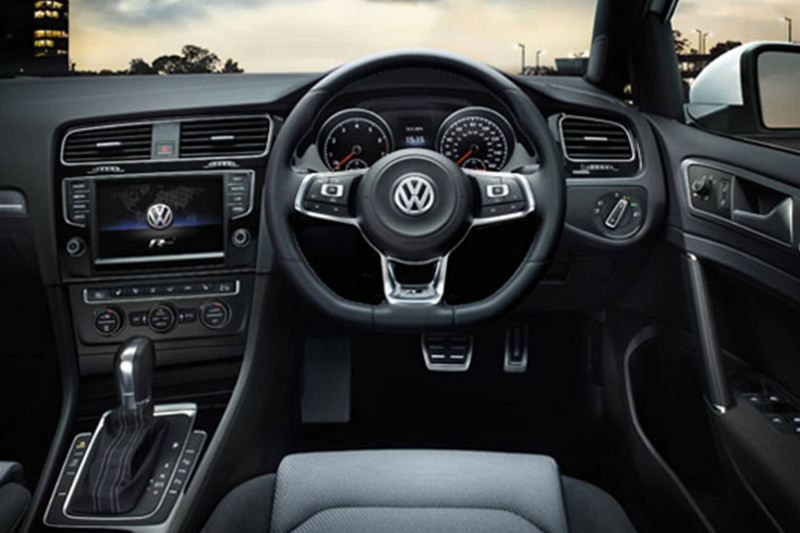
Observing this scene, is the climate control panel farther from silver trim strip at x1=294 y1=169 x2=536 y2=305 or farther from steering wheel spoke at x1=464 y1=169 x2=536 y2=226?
steering wheel spoke at x1=464 y1=169 x2=536 y2=226

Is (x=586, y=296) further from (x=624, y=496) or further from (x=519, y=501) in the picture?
(x=519, y=501)

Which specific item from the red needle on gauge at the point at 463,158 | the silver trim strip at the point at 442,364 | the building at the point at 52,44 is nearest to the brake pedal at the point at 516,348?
the silver trim strip at the point at 442,364

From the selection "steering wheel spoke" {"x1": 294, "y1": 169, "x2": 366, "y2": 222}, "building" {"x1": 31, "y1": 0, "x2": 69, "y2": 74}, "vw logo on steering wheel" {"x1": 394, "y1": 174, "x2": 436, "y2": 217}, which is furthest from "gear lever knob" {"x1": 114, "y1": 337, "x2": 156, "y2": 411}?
"building" {"x1": 31, "y1": 0, "x2": 69, "y2": 74}

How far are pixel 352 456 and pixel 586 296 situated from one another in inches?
38.5

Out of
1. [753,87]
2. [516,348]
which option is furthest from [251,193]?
[753,87]

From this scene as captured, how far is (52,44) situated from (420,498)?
189 cm

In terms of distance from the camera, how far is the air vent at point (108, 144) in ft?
7.65

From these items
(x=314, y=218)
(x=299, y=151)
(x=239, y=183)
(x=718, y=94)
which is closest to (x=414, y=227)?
(x=314, y=218)

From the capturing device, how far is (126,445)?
223 centimetres

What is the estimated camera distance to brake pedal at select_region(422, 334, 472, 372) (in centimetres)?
278

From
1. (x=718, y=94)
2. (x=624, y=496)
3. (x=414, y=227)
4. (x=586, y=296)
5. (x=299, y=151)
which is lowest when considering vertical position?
(x=624, y=496)

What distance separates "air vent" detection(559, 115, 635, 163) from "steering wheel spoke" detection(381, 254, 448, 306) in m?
0.61

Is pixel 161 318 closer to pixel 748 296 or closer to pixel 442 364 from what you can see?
pixel 442 364

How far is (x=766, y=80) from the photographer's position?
2266 mm
